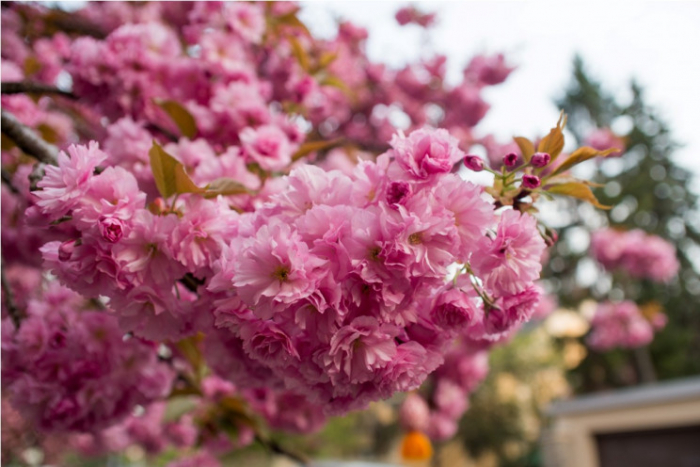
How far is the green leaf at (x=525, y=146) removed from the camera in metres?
0.78

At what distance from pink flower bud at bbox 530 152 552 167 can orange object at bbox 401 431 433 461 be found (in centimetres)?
231

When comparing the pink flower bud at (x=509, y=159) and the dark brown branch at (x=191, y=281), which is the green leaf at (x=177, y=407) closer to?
the dark brown branch at (x=191, y=281)

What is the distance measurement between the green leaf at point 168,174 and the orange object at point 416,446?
2.34 meters

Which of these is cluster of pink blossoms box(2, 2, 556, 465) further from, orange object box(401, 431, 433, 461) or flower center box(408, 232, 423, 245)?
orange object box(401, 431, 433, 461)

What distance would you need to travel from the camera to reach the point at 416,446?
2768 millimetres

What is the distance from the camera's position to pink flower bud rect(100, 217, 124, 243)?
2.25 ft

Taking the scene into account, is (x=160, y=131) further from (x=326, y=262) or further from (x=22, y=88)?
(x=326, y=262)

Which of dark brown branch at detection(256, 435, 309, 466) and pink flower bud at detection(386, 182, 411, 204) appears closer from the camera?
pink flower bud at detection(386, 182, 411, 204)

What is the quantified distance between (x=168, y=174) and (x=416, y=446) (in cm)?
239

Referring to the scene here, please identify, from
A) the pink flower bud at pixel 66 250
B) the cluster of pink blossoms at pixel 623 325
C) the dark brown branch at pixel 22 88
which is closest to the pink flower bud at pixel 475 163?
the pink flower bud at pixel 66 250

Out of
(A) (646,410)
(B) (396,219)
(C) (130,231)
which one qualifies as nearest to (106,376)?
(C) (130,231)

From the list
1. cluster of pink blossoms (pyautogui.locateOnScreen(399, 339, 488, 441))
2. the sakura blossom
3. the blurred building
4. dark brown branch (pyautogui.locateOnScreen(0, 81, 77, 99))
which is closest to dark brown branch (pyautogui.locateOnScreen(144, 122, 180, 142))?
the sakura blossom

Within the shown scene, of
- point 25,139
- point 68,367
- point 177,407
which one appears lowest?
point 177,407

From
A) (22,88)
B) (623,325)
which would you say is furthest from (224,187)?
(623,325)
